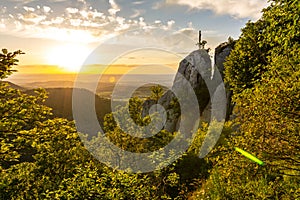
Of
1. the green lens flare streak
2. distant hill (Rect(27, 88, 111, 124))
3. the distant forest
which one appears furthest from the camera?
distant hill (Rect(27, 88, 111, 124))

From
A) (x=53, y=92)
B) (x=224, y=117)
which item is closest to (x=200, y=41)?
(x=224, y=117)

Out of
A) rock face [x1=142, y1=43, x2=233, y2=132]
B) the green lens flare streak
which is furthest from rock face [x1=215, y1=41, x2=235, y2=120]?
the green lens flare streak

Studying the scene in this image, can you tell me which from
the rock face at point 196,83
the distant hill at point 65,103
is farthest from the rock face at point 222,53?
the distant hill at point 65,103

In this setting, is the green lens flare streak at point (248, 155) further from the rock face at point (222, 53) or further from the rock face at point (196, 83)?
the rock face at point (222, 53)

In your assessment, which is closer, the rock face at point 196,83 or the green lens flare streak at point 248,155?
the green lens flare streak at point 248,155

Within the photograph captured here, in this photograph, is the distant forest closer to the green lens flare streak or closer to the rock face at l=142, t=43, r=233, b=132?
the green lens flare streak

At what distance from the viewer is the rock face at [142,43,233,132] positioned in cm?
5741

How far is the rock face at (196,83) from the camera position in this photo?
57406 mm

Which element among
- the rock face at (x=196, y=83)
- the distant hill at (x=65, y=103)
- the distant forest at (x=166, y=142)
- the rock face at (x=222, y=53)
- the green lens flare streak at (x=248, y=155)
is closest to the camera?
the distant forest at (x=166, y=142)

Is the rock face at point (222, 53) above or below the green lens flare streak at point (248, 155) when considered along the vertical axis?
above

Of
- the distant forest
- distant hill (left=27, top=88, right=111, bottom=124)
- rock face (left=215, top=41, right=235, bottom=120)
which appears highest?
rock face (left=215, top=41, right=235, bottom=120)

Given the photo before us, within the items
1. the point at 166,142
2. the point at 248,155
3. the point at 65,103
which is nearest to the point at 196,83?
the point at 166,142

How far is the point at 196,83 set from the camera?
6084 cm

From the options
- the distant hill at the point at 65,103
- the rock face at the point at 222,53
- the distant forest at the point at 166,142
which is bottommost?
the distant hill at the point at 65,103
